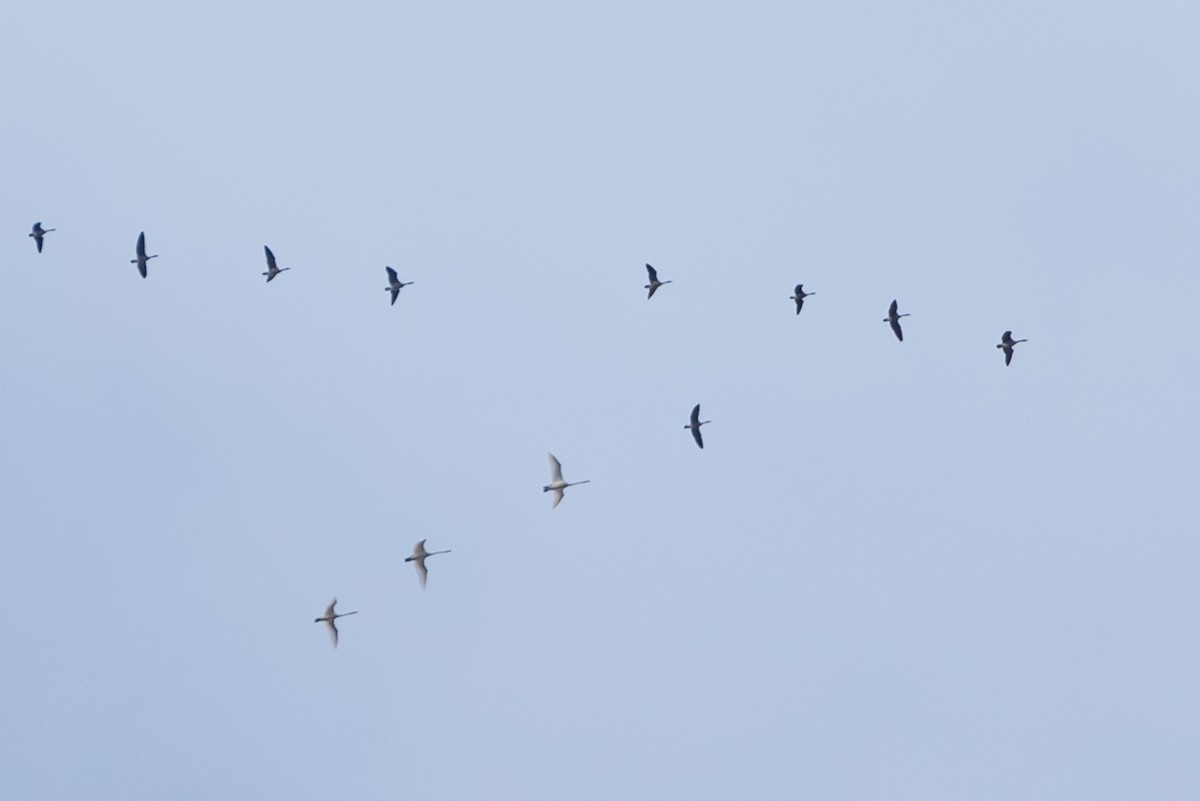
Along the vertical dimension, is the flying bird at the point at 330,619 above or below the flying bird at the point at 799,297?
below

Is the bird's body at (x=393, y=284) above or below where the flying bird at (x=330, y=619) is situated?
above

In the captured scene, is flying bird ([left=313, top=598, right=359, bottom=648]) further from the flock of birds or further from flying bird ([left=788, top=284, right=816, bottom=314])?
flying bird ([left=788, top=284, right=816, bottom=314])

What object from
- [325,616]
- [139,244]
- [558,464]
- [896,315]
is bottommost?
[325,616]

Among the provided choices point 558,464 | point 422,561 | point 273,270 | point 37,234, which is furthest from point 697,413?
point 37,234

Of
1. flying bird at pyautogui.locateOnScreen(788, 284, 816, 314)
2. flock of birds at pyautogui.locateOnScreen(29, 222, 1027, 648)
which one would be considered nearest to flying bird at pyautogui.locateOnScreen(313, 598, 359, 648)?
flock of birds at pyautogui.locateOnScreen(29, 222, 1027, 648)

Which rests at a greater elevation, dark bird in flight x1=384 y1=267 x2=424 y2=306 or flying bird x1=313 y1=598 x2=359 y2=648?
dark bird in flight x1=384 y1=267 x2=424 y2=306

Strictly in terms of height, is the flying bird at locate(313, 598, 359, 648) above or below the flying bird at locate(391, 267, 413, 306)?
below

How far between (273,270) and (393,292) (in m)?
9.14

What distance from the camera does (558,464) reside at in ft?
344

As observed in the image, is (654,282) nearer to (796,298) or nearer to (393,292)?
(796,298)

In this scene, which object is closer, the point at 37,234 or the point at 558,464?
the point at 558,464

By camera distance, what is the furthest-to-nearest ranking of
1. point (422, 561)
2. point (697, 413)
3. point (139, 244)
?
point (139, 244)
point (697, 413)
point (422, 561)

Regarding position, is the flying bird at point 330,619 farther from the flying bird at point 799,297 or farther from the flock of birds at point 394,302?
the flying bird at point 799,297

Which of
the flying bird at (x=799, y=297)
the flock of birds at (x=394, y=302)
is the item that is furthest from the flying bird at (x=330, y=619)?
the flying bird at (x=799, y=297)
